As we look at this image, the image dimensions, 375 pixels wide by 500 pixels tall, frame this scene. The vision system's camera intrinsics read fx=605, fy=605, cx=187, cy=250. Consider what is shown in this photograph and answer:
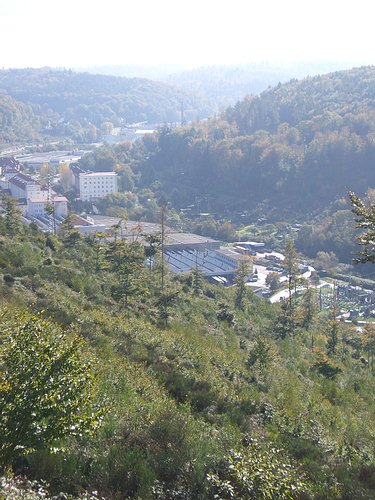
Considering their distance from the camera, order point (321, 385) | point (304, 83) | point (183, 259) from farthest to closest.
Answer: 1. point (304, 83)
2. point (183, 259)
3. point (321, 385)

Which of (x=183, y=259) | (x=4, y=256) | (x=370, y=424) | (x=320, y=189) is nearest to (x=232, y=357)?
(x=370, y=424)

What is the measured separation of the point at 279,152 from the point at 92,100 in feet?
229

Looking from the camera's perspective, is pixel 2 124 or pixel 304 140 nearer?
pixel 304 140

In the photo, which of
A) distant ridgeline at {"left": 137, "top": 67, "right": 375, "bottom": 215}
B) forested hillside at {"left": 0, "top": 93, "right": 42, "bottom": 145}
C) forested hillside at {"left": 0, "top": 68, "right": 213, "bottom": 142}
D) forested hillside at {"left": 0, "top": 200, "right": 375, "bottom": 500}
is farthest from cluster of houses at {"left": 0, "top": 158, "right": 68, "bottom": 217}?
forested hillside at {"left": 0, "top": 68, "right": 213, "bottom": 142}

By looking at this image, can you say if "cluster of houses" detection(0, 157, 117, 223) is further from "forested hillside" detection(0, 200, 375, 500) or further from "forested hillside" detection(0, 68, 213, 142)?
"forested hillside" detection(0, 68, 213, 142)

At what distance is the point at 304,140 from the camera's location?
57.6 meters

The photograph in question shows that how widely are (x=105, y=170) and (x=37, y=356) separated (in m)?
57.3

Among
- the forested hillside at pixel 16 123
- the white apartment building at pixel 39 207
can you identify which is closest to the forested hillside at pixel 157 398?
the white apartment building at pixel 39 207

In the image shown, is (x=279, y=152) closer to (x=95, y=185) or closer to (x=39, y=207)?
(x=95, y=185)

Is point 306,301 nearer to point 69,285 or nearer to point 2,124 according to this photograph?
point 69,285

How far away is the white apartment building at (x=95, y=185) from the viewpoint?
169ft

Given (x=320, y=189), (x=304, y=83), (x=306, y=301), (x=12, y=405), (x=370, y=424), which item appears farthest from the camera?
(x=304, y=83)

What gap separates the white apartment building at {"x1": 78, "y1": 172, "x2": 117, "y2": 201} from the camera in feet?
169

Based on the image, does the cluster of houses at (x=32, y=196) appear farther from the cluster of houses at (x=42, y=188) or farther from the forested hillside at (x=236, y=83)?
the forested hillside at (x=236, y=83)
